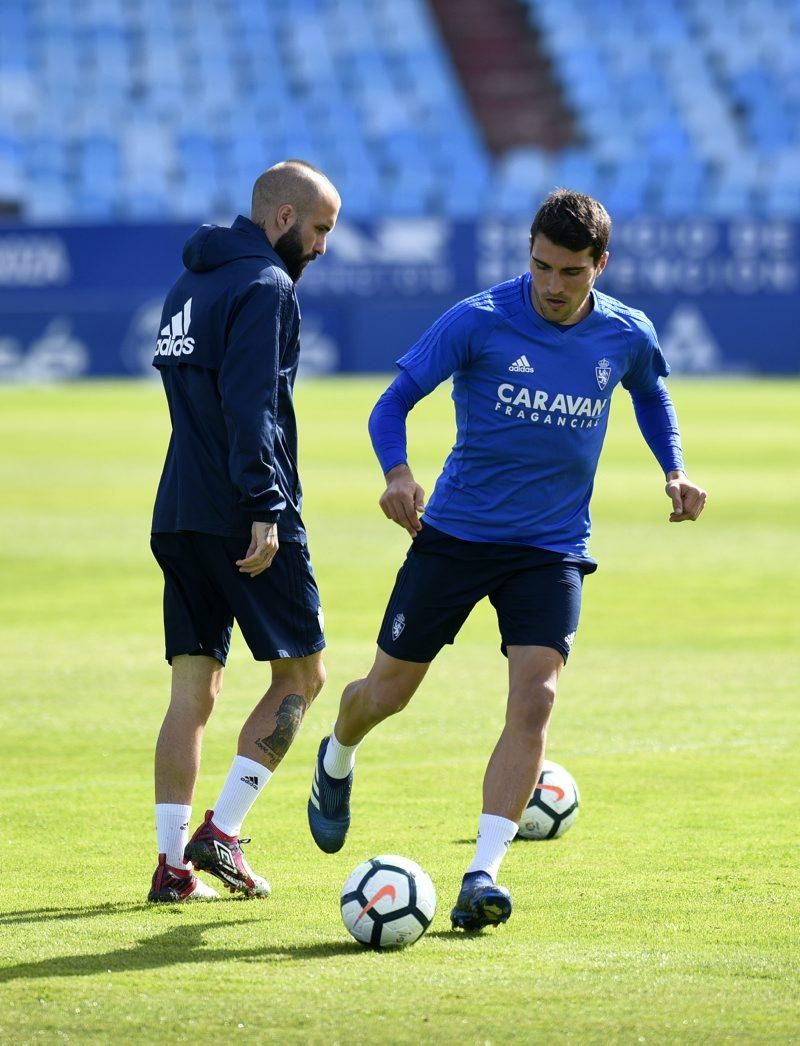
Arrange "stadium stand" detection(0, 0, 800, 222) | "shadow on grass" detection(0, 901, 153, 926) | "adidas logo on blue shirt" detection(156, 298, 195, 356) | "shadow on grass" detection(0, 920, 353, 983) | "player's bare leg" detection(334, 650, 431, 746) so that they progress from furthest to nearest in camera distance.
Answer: "stadium stand" detection(0, 0, 800, 222) < "player's bare leg" detection(334, 650, 431, 746) < "adidas logo on blue shirt" detection(156, 298, 195, 356) < "shadow on grass" detection(0, 901, 153, 926) < "shadow on grass" detection(0, 920, 353, 983)

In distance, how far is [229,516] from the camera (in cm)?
543

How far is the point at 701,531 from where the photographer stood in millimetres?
15750

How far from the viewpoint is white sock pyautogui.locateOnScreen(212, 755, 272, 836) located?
18.3ft

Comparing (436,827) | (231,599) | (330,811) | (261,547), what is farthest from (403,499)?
(436,827)

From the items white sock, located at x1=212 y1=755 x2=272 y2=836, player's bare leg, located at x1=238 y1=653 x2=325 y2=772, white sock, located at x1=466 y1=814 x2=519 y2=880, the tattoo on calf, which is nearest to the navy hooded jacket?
player's bare leg, located at x1=238 y1=653 x2=325 y2=772

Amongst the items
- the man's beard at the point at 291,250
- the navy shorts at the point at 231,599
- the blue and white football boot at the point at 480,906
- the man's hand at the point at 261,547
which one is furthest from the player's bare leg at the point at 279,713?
the man's beard at the point at 291,250

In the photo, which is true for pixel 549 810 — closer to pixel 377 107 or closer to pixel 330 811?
pixel 330 811

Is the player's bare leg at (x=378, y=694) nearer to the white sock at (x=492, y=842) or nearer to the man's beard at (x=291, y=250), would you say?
the white sock at (x=492, y=842)

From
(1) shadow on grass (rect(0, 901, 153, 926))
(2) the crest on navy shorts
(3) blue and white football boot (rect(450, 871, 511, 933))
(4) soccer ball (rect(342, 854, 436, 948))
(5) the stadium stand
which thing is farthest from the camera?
(5) the stadium stand

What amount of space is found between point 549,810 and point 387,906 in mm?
1456

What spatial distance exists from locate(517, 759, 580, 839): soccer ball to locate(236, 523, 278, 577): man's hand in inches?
55.0

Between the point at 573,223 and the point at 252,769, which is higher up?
the point at 573,223

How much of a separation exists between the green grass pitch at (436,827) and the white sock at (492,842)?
0.57 feet

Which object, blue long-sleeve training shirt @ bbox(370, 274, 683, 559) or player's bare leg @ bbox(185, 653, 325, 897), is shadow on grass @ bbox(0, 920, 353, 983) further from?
blue long-sleeve training shirt @ bbox(370, 274, 683, 559)
